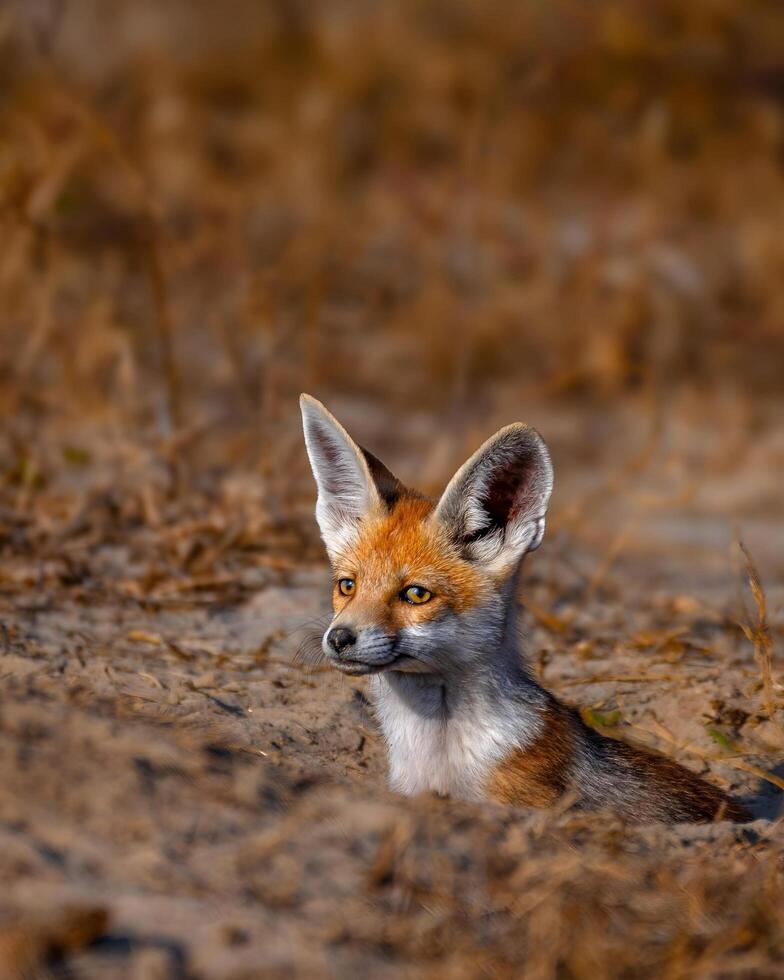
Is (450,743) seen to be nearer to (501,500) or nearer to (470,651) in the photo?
(470,651)

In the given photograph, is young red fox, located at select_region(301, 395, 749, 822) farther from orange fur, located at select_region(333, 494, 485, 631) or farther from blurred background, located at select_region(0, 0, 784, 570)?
blurred background, located at select_region(0, 0, 784, 570)

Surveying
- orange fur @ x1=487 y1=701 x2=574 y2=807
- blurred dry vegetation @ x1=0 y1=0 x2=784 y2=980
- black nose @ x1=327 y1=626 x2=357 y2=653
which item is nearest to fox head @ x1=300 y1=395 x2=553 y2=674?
black nose @ x1=327 y1=626 x2=357 y2=653

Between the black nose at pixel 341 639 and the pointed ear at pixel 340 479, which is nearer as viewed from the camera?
the black nose at pixel 341 639

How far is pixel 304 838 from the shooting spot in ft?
10.2

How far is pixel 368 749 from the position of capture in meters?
4.70

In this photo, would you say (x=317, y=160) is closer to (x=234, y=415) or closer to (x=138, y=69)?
(x=138, y=69)

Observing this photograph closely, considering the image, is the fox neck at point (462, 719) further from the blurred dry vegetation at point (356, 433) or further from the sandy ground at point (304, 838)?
the sandy ground at point (304, 838)

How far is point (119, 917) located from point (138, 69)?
12775 millimetres

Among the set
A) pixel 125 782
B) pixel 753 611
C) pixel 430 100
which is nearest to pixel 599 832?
pixel 125 782

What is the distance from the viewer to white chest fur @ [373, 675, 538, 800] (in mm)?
3986

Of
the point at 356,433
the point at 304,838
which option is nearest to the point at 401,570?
the point at 304,838

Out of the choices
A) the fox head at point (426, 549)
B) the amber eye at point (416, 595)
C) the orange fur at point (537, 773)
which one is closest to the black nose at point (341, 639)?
the fox head at point (426, 549)

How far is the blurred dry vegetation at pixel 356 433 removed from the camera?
2.96m

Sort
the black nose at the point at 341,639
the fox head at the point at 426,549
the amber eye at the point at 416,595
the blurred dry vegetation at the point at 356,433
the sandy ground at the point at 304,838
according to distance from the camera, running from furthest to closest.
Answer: the amber eye at the point at 416,595 < the fox head at the point at 426,549 < the black nose at the point at 341,639 < the blurred dry vegetation at the point at 356,433 < the sandy ground at the point at 304,838
